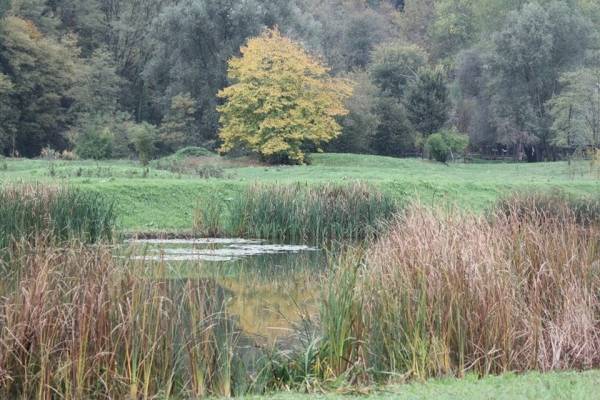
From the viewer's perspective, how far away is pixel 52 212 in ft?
45.9

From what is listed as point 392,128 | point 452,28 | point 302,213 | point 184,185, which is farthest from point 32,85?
point 452,28

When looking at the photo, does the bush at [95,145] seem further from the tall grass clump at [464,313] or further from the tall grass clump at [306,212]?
the tall grass clump at [464,313]

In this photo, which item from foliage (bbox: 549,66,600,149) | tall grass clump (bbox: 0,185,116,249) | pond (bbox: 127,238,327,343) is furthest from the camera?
foliage (bbox: 549,66,600,149)

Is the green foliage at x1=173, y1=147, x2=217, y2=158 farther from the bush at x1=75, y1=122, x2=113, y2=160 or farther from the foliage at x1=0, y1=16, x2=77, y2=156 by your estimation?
the foliage at x1=0, y1=16, x2=77, y2=156

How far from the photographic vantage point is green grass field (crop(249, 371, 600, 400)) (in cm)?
599

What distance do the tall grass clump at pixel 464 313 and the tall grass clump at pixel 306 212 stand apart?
28.8ft

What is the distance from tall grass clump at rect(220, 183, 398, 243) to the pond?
27.9 inches

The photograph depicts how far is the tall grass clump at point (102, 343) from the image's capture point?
20.4ft

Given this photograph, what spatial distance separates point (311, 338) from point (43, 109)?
3710 centimetres

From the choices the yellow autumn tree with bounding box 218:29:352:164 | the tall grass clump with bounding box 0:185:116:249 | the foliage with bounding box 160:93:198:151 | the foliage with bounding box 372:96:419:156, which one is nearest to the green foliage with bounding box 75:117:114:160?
the foliage with bounding box 160:93:198:151

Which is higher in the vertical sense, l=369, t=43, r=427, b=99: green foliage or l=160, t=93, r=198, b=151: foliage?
l=369, t=43, r=427, b=99: green foliage

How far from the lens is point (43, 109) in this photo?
41.8 meters

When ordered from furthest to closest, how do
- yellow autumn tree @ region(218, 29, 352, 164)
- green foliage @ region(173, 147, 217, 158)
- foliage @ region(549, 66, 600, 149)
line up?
green foliage @ region(173, 147, 217, 158) → foliage @ region(549, 66, 600, 149) → yellow autumn tree @ region(218, 29, 352, 164)

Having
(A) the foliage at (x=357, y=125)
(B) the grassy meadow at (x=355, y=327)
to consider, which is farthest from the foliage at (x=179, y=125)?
(B) the grassy meadow at (x=355, y=327)
